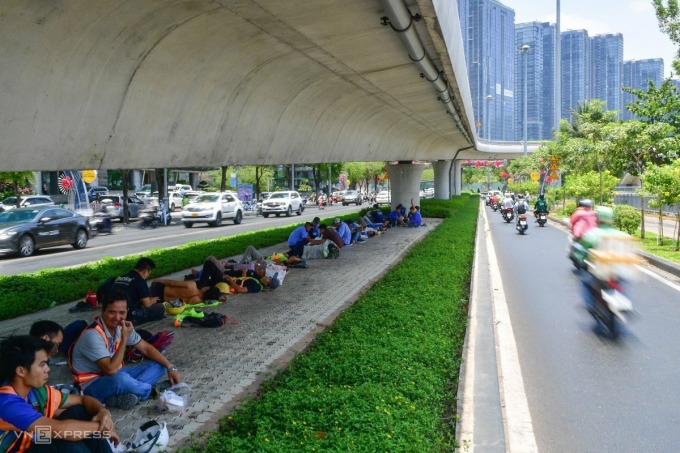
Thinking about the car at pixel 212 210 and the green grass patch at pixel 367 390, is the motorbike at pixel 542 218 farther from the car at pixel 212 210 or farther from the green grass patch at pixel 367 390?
the green grass patch at pixel 367 390

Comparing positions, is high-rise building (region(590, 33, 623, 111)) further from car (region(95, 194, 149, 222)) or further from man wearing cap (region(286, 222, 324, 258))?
man wearing cap (region(286, 222, 324, 258))

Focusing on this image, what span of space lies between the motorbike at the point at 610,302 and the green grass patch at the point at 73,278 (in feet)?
27.7

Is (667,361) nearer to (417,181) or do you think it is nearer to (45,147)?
Result: (45,147)

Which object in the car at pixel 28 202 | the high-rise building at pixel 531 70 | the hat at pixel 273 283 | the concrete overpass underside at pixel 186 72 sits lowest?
the hat at pixel 273 283

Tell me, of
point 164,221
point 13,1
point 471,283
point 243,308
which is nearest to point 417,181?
point 164,221

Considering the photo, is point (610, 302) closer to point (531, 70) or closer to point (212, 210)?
point (212, 210)

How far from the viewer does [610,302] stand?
816 centimetres

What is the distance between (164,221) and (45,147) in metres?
28.6

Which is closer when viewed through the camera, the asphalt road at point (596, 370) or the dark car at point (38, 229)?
the asphalt road at point (596, 370)

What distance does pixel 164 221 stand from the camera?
3419 cm

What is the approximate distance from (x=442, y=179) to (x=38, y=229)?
36879mm

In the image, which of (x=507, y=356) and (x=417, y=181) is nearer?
(x=507, y=356)

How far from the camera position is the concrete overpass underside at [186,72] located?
584cm

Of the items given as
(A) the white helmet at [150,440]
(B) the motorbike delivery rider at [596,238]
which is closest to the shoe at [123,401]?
(A) the white helmet at [150,440]
